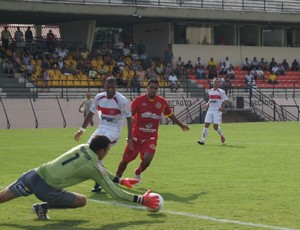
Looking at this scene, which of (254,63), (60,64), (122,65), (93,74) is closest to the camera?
(60,64)

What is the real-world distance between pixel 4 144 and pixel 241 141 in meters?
7.86

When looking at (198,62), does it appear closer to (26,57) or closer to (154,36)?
(154,36)

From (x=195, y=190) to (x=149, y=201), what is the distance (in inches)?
122

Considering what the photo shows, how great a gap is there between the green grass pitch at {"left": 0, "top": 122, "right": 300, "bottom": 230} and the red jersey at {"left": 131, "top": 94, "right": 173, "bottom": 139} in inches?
37.8

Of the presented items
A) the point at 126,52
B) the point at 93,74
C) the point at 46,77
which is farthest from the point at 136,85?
the point at 126,52

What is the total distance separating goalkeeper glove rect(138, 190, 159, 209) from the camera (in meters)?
10.3

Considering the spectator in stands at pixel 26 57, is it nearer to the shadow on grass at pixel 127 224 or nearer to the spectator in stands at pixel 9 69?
the spectator in stands at pixel 9 69

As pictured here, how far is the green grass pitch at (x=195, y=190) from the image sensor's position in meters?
10.1

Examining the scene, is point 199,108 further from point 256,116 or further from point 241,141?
point 241,141

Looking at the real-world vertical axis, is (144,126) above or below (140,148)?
above

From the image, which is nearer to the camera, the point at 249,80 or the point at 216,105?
the point at 216,105

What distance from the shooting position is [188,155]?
68.7 feet

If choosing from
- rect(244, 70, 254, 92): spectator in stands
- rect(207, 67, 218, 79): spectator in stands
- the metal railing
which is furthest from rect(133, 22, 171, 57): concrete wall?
rect(244, 70, 254, 92): spectator in stands

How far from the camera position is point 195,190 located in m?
13.4
